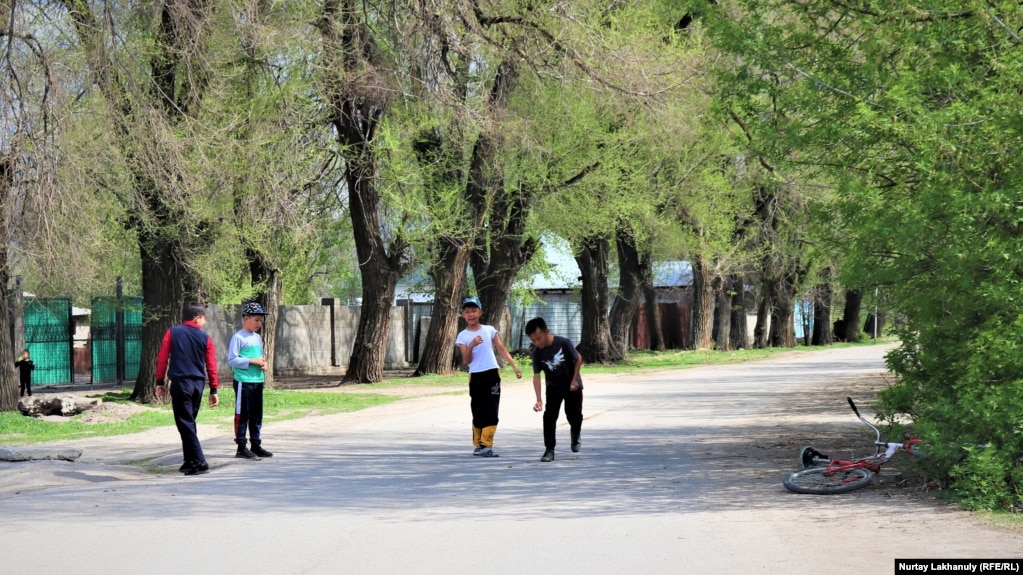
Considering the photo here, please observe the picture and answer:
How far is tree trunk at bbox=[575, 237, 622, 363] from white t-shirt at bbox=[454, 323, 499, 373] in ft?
80.3

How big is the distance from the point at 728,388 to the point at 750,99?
14506mm

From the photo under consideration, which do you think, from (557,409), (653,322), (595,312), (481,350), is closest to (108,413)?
(481,350)

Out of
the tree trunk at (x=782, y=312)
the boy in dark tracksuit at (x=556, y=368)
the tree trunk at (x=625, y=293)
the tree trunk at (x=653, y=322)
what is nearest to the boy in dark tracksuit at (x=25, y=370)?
the boy in dark tracksuit at (x=556, y=368)

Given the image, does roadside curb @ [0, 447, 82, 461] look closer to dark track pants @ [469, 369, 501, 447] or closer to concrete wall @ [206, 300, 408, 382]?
dark track pants @ [469, 369, 501, 447]

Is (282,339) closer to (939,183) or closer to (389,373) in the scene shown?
(389,373)

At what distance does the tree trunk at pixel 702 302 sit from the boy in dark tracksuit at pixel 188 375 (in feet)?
108

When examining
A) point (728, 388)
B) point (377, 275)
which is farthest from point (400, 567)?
point (377, 275)

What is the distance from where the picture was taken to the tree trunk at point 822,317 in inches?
2414

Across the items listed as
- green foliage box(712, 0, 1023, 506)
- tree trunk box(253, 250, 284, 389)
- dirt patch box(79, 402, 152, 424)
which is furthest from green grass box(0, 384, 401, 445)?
green foliage box(712, 0, 1023, 506)

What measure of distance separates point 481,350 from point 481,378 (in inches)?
13.9

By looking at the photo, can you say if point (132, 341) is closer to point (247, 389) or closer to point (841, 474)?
point (247, 389)

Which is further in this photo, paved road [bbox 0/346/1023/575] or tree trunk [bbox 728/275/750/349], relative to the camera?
tree trunk [bbox 728/275/750/349]

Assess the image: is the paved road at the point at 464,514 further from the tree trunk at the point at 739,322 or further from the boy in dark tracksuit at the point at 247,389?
the tree trunk at the point at 739,322

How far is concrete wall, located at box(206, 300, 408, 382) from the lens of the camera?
32.3 metres
